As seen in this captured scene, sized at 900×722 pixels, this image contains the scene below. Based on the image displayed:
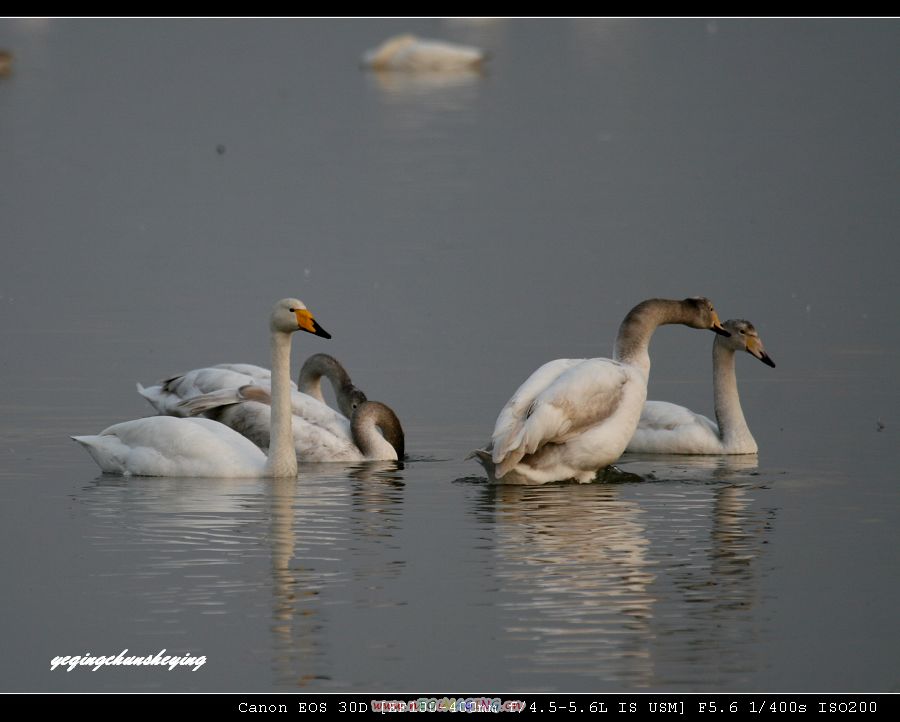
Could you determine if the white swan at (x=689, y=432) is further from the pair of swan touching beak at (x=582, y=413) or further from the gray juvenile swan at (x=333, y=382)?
the gray juvenile swan at (x=333, y=382)

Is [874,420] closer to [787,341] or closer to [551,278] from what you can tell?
[787,341]

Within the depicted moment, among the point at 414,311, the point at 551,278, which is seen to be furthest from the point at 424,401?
the point at 551,278

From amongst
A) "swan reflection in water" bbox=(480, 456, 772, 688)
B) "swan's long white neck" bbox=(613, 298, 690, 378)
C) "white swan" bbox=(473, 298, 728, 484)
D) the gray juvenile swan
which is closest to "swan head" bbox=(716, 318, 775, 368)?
"swan's long white neck" bbox=(613, 298, 690, 378)

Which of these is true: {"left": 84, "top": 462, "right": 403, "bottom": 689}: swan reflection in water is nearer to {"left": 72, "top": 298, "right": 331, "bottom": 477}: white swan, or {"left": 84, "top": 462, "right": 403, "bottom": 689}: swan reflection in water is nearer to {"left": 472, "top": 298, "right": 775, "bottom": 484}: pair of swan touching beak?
{"left": 72, "top": 298, "right": 331, "bottom": 477}: white swan

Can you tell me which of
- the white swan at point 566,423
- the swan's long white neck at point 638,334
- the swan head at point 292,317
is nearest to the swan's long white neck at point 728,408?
the swan's long white neck at point 638,334

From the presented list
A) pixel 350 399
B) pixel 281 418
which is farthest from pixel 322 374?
pixel 281 418
